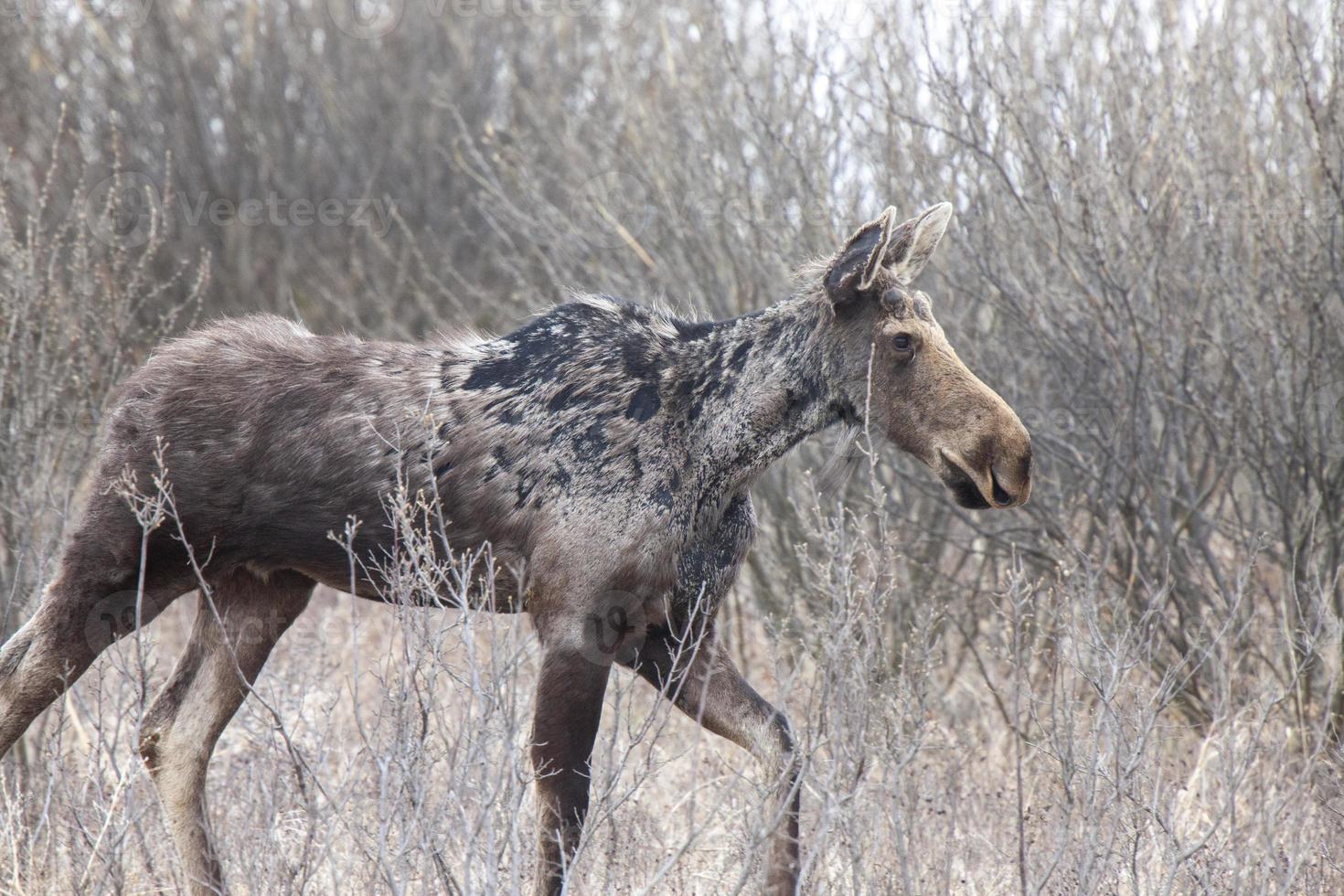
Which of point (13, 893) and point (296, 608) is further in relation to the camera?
point (296, 608)

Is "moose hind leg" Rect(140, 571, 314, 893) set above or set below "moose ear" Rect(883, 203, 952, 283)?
below

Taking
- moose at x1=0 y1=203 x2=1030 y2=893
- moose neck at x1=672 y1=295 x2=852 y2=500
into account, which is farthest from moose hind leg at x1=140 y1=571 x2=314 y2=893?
moose neck at x1=672 y1=295 x2=852 y2=500

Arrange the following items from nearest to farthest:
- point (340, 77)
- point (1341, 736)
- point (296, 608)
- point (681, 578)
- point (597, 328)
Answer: point (681, 578)
point (597, 328)
point (296, 608)
point (1341, 736)
point (340, 77)

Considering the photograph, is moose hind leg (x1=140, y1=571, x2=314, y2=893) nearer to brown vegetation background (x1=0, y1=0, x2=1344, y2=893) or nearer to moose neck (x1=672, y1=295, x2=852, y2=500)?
brown vegetation background (x1=0, y1=0, x2=1344, y2=893)


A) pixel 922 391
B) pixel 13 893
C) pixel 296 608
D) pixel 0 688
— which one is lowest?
pixel 13 893

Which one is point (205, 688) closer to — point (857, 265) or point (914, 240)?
point (857, 265)

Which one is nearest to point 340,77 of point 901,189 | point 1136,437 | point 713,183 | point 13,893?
point 713,183

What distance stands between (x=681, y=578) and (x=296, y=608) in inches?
53.5

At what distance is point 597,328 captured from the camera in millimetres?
4324

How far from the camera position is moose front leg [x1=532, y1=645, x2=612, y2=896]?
3.88 meters

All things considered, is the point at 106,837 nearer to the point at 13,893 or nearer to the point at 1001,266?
the point at 13,893

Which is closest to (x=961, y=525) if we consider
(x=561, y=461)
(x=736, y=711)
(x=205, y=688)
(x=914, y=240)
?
(x=914, y=240)

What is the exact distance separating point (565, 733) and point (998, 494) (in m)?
1.29

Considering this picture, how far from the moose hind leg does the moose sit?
115 mm
